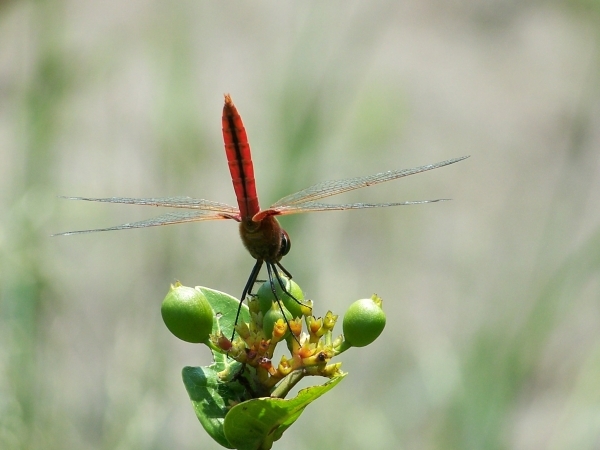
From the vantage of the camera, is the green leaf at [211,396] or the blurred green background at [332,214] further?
the blurred green background at [332,214]

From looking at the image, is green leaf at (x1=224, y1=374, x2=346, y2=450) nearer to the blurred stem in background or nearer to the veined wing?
the veined wing

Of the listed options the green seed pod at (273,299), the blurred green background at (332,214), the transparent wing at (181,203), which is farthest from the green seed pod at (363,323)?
the blurred green background at (332,214)

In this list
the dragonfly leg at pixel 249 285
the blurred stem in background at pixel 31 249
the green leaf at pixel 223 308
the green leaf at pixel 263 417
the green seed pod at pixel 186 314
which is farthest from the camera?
the blurred stem in background at pixel 31 249

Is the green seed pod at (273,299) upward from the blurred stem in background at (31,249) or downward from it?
downward

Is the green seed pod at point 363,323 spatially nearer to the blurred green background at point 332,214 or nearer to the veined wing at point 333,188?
the veined wing at point 333,188

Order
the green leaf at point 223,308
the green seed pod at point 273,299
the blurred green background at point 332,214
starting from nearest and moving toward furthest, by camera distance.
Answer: the green seed pod at point 273,299
the green leaf at point 223,308
the blurred green background at point 332,214

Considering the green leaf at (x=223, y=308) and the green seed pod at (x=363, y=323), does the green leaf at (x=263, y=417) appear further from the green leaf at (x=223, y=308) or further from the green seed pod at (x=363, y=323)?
the green leaf at (x=223, y=308)

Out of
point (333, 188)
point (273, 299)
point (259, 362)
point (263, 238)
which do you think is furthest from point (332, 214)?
point (259, 362)

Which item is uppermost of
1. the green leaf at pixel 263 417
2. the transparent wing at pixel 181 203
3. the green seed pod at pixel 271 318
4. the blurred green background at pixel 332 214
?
the blurred green background at pixel 332 214

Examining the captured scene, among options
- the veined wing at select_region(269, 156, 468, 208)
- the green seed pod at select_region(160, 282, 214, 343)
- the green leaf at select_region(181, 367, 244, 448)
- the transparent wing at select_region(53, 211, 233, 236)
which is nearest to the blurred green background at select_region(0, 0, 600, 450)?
the veined wing at select_region(269, 156, 468, 208)
